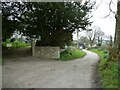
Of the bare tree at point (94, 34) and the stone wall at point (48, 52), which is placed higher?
the bare tree at point (94, 34)

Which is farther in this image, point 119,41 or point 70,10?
point 70,10

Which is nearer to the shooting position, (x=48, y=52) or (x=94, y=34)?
(x=48, y=52)

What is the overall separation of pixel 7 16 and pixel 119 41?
384 inches

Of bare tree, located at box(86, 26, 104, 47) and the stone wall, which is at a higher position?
bare tree, located at box(86, 26, 104, 47)

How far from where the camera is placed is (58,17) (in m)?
17.5

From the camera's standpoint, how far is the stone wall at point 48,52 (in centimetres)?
1848

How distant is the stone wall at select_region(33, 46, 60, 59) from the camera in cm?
1848

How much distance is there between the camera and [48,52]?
1859cm

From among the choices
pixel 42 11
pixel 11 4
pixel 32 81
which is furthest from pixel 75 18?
pixel 32 81

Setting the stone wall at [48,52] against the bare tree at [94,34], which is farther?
the bare tree at [94,34]

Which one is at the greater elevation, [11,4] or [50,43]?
[11,4]

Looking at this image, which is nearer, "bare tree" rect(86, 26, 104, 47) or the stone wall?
the stone wall

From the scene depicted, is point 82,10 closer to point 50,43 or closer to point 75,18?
point 75,18

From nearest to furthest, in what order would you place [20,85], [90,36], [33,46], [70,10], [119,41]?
[20,85], [119,41], [70,10], [33,46], [90,36]
